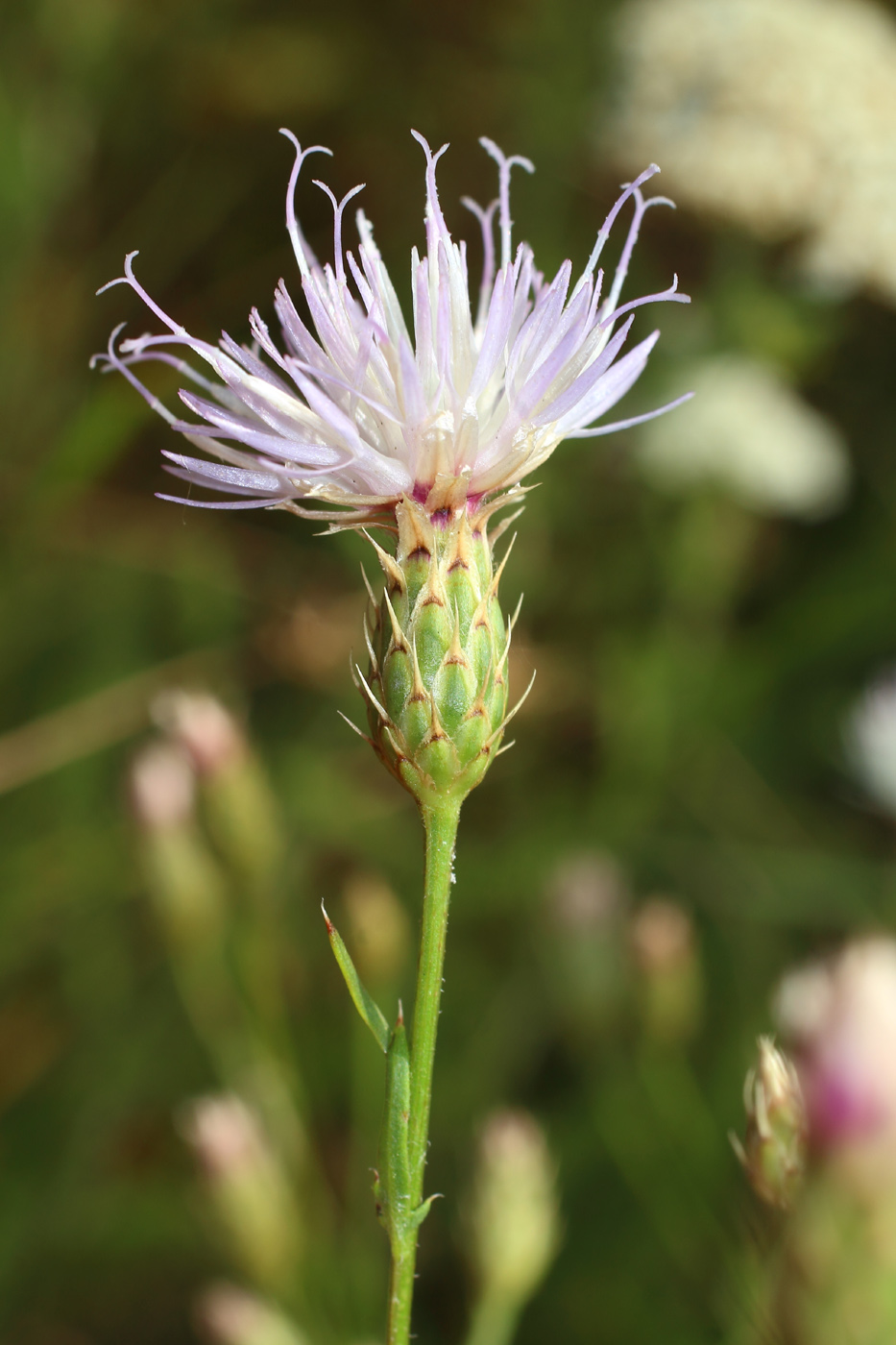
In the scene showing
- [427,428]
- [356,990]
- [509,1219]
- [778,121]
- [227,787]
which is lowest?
[509,1219]


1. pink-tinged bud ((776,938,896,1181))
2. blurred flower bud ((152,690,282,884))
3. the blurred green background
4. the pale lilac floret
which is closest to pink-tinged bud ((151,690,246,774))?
blurred flower bud ((152,690,282,884))

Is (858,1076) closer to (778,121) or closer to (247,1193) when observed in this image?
(247,1193)

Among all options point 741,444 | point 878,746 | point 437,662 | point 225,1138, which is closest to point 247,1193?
point 225,1138

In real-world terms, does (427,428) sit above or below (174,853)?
above

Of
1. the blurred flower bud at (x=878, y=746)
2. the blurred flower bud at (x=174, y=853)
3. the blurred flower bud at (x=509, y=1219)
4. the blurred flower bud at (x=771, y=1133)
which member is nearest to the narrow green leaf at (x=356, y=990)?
the blurred flower bud at (x=771, y=1133)

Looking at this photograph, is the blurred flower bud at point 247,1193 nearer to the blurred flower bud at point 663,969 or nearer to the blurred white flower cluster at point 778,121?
the blurred flower bud at point 663,969

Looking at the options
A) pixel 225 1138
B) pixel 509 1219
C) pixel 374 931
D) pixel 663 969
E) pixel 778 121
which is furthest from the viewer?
pixel 778 121
